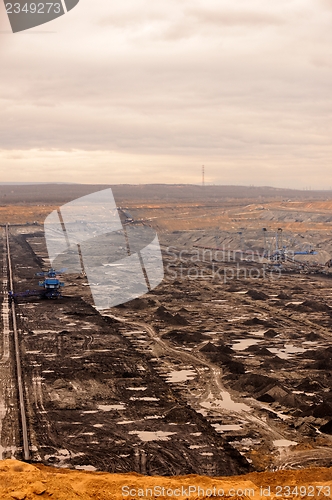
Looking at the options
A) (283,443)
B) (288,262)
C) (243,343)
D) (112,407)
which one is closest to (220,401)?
(112,407)

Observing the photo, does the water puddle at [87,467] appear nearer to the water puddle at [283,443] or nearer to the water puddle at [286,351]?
the water puddle at [283,443]

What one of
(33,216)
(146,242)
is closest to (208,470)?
(146,242)

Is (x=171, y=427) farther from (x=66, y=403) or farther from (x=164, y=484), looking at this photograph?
(x=164, y=484)

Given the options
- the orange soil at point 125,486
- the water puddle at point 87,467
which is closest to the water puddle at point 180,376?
the water puddle at point 87,467

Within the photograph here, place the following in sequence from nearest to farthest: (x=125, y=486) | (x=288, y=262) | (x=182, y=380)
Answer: (x=125, y=486), (x=182, y=380), (x=288, y=262)

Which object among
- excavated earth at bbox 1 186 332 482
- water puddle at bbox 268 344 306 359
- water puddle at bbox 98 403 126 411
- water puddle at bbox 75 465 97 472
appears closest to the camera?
water puddle at bbox 75 465 97 472

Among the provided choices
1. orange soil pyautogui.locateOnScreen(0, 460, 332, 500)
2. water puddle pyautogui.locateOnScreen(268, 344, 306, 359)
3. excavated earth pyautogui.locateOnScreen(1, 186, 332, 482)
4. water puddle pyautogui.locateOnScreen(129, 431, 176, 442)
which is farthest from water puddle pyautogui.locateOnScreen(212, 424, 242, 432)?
water puddle pyautogui.locateOnScreen(268, 344, 306, 359)

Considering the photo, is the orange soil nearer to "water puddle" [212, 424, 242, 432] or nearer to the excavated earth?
the excavated earth

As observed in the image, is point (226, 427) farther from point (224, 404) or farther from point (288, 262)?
point (288, 262)

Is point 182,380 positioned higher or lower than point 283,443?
lower

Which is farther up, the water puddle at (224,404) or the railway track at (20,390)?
the railway track at (20,390)

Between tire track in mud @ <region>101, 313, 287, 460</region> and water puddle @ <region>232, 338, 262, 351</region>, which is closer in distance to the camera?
tire track in mud @ <region>101, 313, 287, 460</region>
